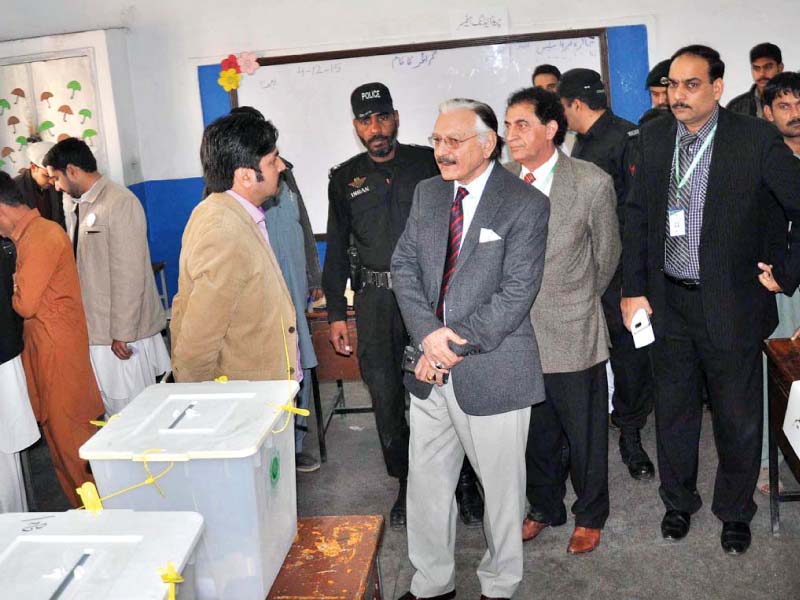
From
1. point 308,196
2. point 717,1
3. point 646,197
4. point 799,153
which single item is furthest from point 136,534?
point 717,1

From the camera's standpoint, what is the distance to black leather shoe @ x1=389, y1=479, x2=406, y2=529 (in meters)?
3.27

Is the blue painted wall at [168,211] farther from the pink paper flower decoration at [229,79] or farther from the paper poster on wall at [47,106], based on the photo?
the pink paper flower decoration at [229,79]

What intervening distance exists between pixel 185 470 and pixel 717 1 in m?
4.91

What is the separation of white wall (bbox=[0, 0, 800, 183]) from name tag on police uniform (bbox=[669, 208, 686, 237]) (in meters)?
2.90

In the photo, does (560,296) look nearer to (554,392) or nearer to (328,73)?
(554,392)

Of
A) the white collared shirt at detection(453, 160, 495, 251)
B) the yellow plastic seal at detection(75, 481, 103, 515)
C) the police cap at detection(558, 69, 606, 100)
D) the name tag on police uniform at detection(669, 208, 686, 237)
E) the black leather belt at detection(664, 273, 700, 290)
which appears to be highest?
the police cap at detection(558, 69, 606, 100)

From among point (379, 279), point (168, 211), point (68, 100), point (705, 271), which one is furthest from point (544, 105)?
point (68, 100)

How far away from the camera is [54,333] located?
10.9ft

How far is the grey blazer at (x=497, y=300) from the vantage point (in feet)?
7.75

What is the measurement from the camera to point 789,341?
2.81 meters

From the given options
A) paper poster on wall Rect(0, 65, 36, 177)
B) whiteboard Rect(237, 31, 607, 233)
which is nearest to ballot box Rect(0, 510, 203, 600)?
whiteboard Rect(237, 31, 607, 233)

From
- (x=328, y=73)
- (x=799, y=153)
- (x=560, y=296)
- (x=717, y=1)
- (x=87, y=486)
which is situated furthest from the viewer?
(x=328, y=73)

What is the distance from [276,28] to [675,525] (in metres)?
4.20

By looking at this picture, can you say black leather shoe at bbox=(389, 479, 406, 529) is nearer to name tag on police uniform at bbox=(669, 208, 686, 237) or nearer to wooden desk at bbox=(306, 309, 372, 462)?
wooden desk at bbox=(306, 309, 372, 462)
